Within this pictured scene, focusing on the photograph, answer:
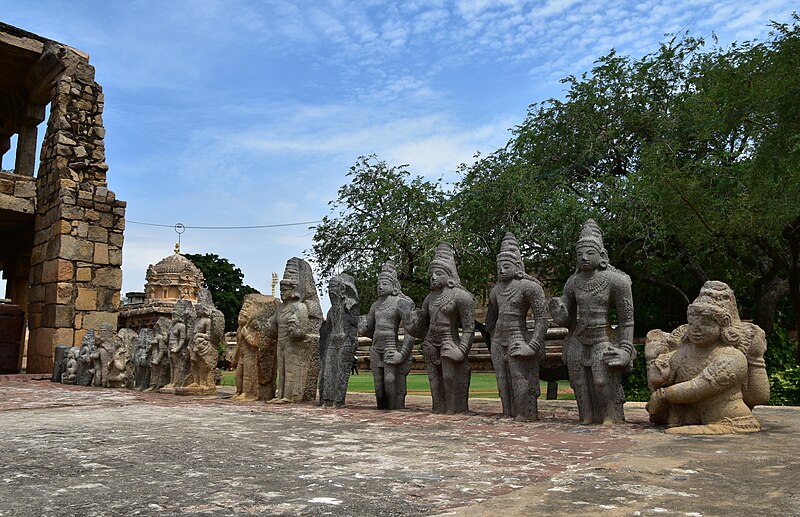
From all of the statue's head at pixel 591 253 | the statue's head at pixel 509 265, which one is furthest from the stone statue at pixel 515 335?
the statue's head at pixel 591 253

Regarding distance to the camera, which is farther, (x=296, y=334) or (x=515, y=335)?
(x=296, y=334)

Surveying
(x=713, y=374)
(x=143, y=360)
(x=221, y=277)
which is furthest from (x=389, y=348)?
(x=221, y=277)

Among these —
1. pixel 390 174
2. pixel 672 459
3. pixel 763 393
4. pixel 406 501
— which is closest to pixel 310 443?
pixel 406 501

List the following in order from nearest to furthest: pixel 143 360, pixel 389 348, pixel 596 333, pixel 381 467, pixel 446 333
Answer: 1. pixel 381 467
2. pixel 596 333
3. pixel 446 333
4. pixel 389 348
5. pixel 143 360

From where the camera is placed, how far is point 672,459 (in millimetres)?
4328

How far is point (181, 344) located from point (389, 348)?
4.03 metres

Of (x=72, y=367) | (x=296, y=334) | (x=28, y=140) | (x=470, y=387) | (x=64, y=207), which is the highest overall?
(x=28, y=140)

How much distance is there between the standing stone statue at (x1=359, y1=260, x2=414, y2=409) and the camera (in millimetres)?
8305

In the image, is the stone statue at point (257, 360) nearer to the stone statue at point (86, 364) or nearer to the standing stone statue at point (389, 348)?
the standing stone statue at point (389, 348)

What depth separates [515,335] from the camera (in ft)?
23.5

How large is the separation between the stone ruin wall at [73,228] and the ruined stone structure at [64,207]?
2 centimetres

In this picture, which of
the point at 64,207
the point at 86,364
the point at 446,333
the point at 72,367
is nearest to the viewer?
the point at 446,333

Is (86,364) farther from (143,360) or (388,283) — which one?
(388,283)

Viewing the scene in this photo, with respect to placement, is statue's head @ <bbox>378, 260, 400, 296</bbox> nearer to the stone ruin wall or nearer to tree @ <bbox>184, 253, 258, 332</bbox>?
the stone ruin wall
